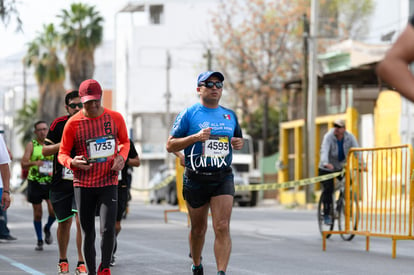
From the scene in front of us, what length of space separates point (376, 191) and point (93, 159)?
599 centimetres

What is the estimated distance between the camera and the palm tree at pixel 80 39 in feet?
194

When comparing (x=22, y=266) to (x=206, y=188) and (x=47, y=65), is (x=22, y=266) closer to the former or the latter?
(x=206, y=188)

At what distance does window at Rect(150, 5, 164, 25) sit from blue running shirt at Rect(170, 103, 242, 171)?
69240mm

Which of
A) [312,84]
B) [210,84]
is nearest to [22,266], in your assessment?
[210,84]

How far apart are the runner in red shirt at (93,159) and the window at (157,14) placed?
69.3m

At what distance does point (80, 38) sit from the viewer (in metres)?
59.0

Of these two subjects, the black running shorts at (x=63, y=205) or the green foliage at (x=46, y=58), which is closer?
the black running shorts at (x=63, y=205)

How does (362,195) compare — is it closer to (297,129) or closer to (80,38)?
(297,129)

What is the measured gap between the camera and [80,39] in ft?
193

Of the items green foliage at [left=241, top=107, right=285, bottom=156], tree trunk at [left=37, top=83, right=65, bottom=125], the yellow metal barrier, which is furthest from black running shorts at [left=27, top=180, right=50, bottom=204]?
tree trunk at [left=37, top=83, right=65, bottom=125]

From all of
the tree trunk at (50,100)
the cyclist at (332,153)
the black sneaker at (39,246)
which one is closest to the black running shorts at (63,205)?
the black sneaker at (39,246)

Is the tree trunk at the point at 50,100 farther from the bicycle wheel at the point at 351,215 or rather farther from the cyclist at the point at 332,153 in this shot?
the bicycle wheel at the point at 351,215

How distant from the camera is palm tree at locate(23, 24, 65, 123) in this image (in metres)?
62.3

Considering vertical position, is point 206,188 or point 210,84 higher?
point 210,84
